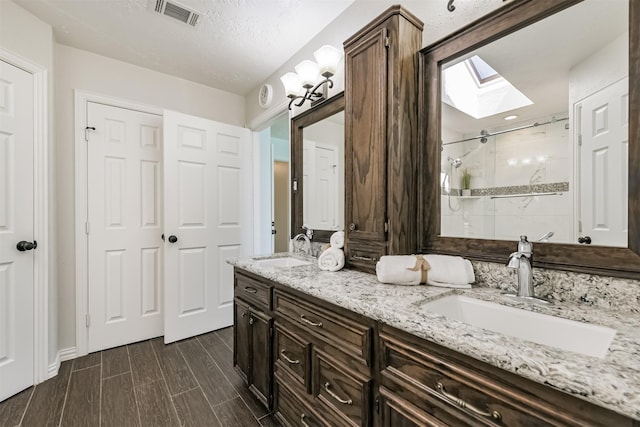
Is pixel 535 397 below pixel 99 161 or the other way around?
below

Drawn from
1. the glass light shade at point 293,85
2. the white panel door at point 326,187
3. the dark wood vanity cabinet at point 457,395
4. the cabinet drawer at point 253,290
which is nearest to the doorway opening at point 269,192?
the glass light shade at point 293,85

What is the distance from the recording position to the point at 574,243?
3.13 ft

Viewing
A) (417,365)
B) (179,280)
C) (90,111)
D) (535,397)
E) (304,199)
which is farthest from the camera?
(179,280)

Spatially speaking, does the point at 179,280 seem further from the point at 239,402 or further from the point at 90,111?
the point at 90,111

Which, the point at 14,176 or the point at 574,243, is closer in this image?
the point at 574,243

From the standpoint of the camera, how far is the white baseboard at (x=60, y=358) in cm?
198

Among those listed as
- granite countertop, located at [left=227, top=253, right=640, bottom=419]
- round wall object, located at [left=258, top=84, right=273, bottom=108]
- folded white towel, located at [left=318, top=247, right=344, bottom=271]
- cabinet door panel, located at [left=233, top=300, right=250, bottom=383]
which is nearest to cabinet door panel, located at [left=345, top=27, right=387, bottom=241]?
folded white towel, located at [left=318, top=247, right=344, bottom=271]

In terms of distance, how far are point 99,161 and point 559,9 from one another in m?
3.01

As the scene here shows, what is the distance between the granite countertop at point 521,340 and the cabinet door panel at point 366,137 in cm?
35

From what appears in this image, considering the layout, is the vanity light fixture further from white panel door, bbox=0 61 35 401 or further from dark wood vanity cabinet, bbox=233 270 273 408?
white panel door, bbox=0 61 35 401

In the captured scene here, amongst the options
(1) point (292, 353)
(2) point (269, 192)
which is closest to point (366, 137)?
(1) point (292, 353)

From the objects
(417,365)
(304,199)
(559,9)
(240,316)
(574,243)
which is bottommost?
(240,316)

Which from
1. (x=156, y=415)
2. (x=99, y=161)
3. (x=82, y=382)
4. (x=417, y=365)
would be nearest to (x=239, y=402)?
(x=156, y=415)

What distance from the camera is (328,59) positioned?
70.1 inches
